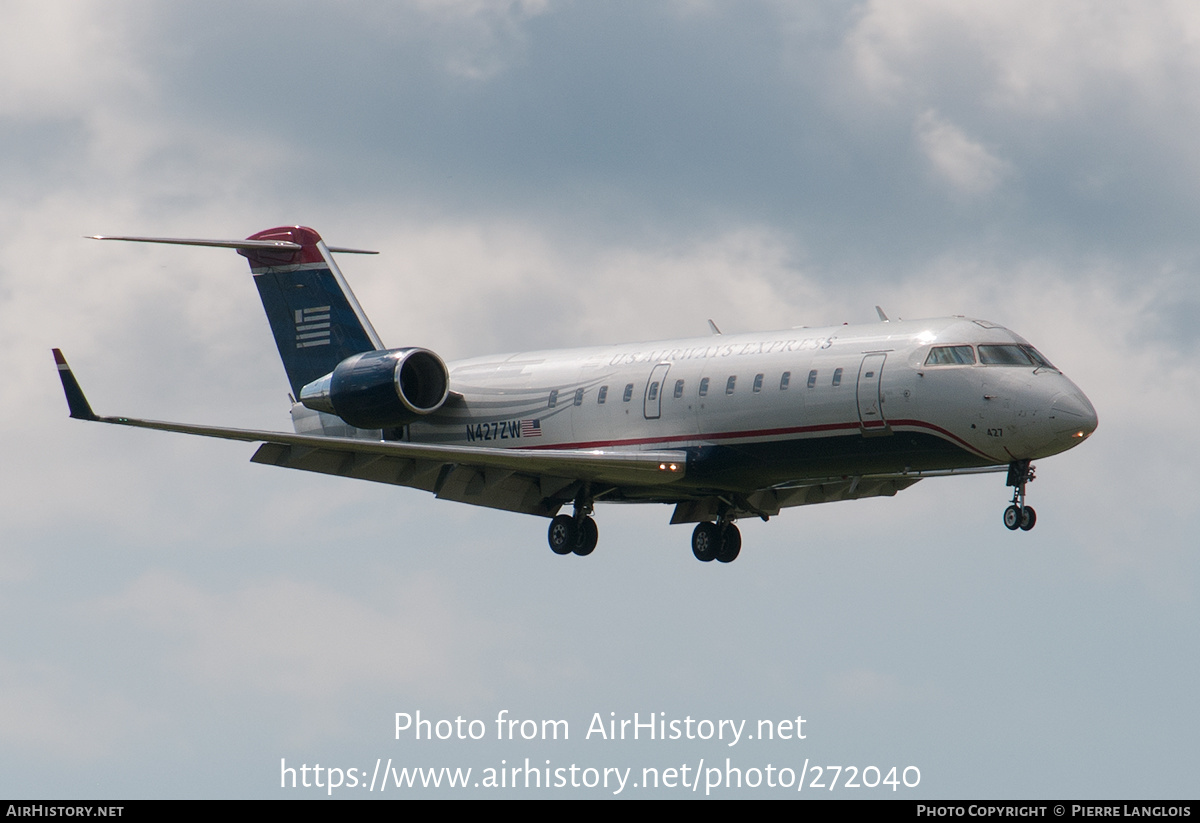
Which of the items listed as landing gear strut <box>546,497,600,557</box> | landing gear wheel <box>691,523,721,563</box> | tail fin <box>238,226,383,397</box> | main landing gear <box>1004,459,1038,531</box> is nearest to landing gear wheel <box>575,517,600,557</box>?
landing gear strut <box>546,497,600,557</box>

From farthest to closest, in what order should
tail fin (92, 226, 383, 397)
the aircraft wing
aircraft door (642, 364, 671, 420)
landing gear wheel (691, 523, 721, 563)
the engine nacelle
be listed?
tail fin (92, 226, 383, 397), landing gear wheel (691, 523, 721, 563), the engine nacelle, aircraft door (642, 364, 671, 420), the aircraft wing

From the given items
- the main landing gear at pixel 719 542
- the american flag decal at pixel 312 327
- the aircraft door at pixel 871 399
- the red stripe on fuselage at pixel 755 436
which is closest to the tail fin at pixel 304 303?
the american flag decal at pixel 312 327

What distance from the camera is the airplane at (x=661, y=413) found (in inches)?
1198

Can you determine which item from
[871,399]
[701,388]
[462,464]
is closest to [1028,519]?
[871,399]

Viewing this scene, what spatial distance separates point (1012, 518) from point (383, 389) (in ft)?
43.4

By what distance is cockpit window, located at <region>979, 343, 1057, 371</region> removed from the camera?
30.6m

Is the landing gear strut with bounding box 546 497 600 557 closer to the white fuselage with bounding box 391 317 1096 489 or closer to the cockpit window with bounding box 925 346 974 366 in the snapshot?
the white fuselage with bounding box 391 317 1096 489

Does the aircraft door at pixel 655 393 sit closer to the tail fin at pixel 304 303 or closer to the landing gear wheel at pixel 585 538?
the landing gear wheel at pixel 585 538

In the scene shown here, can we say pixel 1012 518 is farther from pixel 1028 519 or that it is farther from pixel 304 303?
pixel 304 303

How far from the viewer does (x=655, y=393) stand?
112 ft

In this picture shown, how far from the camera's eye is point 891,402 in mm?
30625

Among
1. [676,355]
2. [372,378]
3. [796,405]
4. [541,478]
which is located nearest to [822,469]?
[796,405]

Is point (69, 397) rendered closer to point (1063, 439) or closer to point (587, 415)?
point (587, 415)

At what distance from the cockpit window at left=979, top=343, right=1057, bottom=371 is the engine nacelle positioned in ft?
38.9
